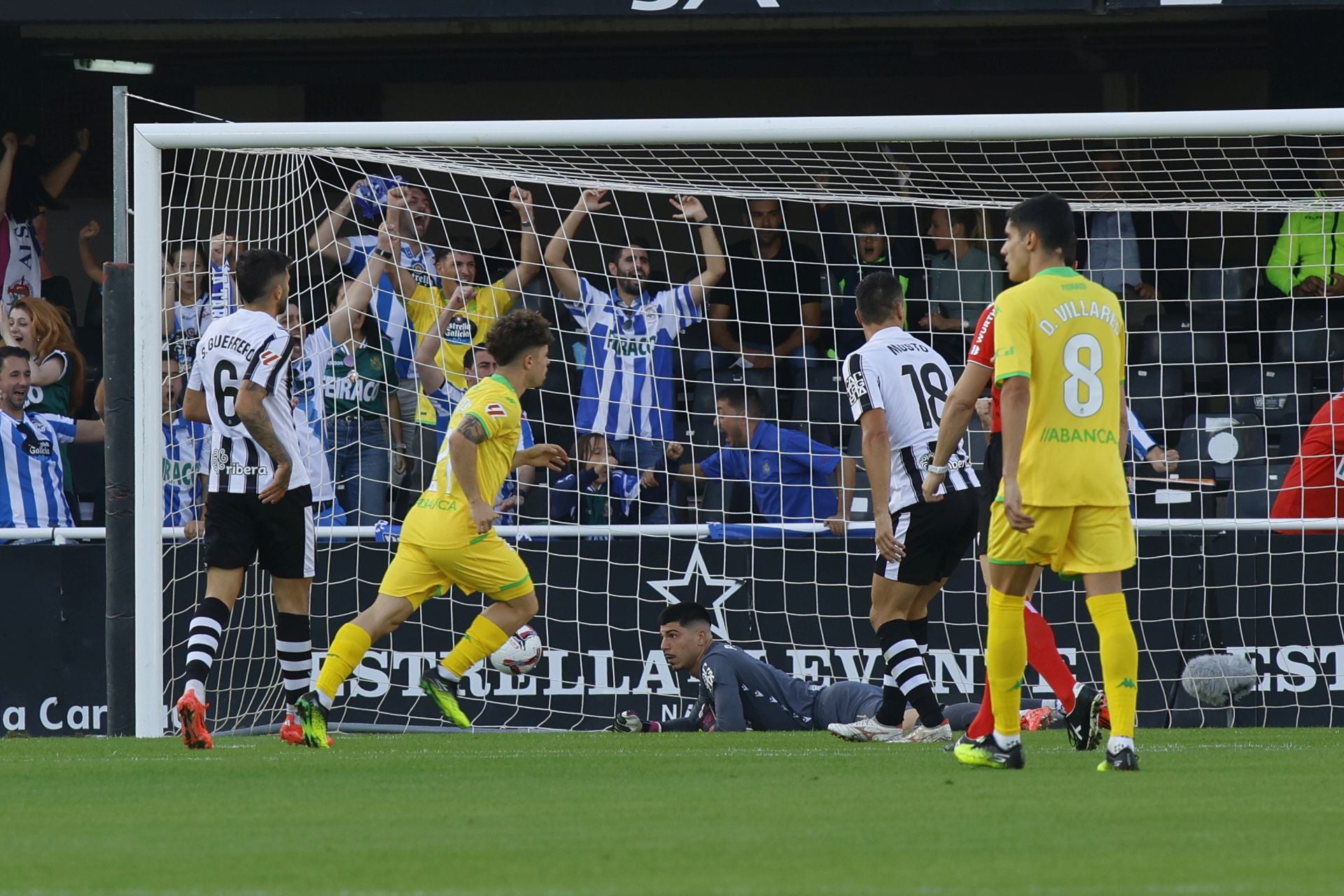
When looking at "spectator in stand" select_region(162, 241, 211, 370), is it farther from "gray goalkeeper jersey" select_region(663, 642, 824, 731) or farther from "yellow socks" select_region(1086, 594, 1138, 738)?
"yellow socks" select_region(1086, 594, 1138, 738)

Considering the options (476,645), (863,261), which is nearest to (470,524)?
(476,645)

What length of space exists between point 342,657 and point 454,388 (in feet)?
12.6

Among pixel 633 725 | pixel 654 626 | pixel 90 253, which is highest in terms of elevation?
pixel 90 253

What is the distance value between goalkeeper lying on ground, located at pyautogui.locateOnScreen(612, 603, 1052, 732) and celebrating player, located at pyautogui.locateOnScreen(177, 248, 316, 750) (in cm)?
217

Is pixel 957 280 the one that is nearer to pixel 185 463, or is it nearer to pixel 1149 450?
pixel 1149 450

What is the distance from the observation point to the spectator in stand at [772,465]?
11.1m

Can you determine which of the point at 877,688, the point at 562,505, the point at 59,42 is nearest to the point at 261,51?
the point at 59,42

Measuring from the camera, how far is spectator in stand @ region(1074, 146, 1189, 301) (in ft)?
37.9

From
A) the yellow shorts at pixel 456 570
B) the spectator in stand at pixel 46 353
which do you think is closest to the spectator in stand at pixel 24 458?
the spectator in stand at pixel 46 353

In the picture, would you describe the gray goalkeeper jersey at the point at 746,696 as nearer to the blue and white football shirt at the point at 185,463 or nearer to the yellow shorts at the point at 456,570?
the yellow shorts at the point at 456,570

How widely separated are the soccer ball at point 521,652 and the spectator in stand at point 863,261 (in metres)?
2.74

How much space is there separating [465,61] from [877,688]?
7721 millimetres

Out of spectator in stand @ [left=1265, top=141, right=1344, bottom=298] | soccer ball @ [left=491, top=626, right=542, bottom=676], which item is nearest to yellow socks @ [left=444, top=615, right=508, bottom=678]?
soccer ball @ [left=491, top=626, right=542, bottom=676]

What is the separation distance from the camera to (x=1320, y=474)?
10.9m
